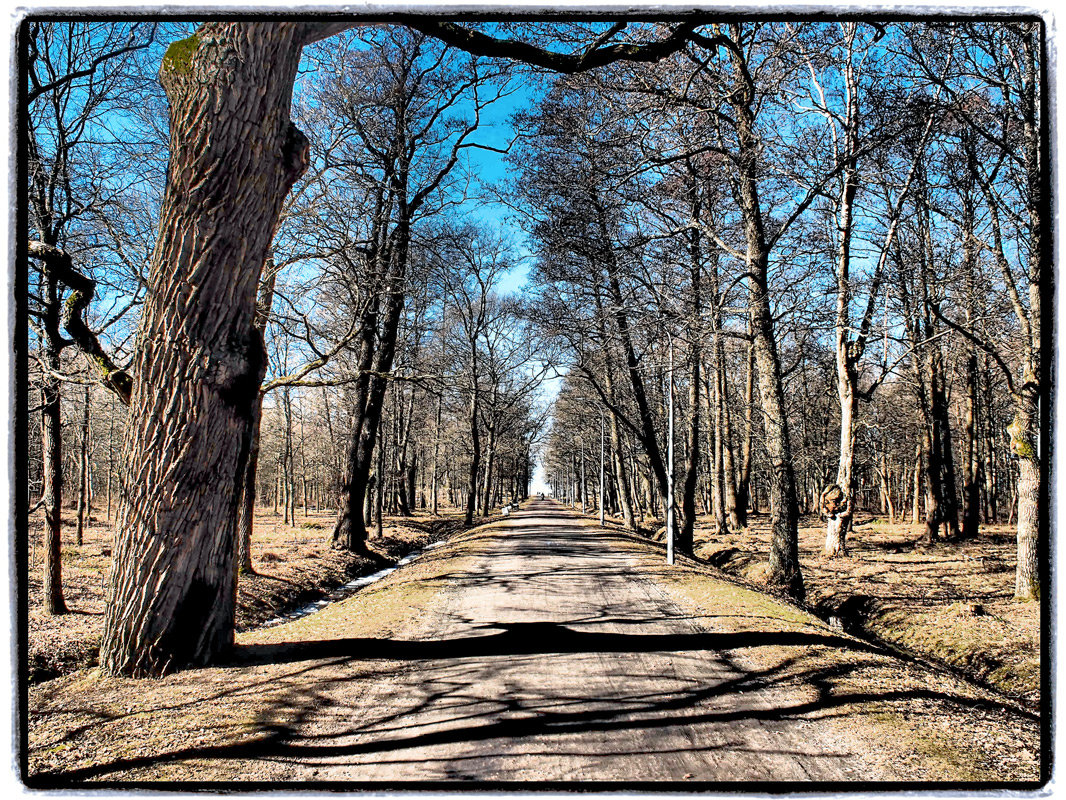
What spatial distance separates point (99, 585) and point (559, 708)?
896 cm

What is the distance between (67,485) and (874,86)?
25.2 metres

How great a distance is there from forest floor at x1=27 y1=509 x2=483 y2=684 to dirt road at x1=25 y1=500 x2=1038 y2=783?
101cm

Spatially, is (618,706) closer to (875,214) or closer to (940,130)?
(940,130)

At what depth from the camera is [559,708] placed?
403 centimetres

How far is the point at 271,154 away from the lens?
4.54m

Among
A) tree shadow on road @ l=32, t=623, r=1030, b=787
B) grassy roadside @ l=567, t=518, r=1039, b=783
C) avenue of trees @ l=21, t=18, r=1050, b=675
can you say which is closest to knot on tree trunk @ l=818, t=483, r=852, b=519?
avenue of trees @ l=21, t=18, r=1050, b=675

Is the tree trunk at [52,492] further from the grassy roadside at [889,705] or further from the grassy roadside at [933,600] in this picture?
the grassy roadside at [933,600]

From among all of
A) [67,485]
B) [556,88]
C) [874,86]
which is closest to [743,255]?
[874,86]

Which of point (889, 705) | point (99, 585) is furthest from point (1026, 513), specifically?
point (99, 585)

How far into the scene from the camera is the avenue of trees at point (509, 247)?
434 centimetres

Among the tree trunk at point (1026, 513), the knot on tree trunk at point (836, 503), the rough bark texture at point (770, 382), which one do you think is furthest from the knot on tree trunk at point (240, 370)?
the knot on tree trunk at point (836, 503)

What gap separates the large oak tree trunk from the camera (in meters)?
4.29

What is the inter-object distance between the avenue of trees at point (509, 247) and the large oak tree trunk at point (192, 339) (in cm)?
2

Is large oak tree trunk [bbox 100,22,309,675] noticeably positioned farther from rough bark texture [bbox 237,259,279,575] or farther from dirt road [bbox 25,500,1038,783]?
rough bark texture [bbox 237,259,279,575]
